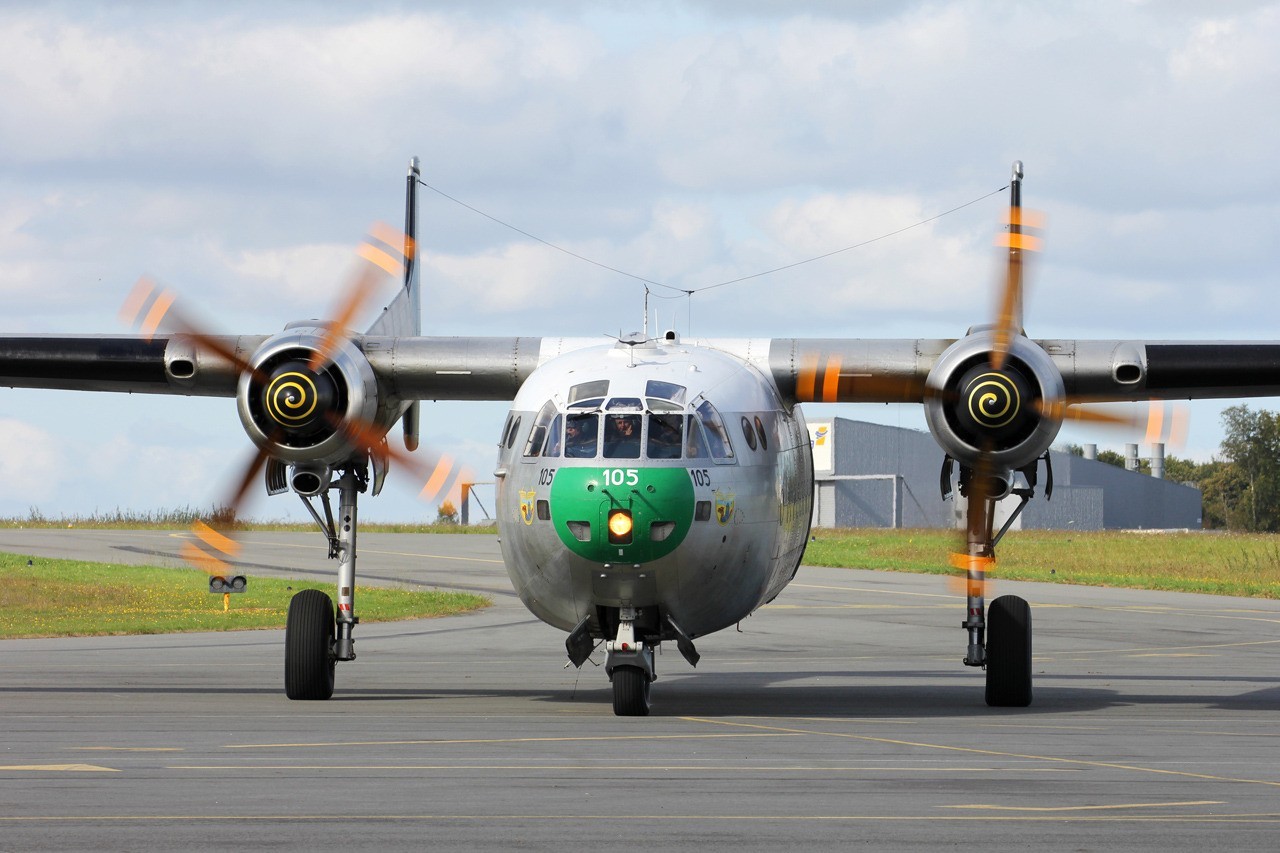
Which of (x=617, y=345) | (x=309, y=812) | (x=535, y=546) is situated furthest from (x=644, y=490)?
(x=309, y=812)

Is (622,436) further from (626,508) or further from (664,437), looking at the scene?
(626,508)

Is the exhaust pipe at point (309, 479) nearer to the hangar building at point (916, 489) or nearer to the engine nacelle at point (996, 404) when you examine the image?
the engine nacelle at point (996, 404)

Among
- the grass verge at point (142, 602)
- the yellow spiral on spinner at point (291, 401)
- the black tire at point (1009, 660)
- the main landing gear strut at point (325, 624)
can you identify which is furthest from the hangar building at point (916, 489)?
the yellow spiral on spinner at point (291, 401)

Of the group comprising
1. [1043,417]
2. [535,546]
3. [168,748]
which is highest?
[1043,417]

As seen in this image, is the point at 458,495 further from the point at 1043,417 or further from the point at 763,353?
the point at 1043,417

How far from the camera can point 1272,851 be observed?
8.42 meters

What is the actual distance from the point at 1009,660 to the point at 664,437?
16.3 ft

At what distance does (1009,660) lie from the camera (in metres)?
17.3

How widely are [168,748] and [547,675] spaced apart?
897 centimetres

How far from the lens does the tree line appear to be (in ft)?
392

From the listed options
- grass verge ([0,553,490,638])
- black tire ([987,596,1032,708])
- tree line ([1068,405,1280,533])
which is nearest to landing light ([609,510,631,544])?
black tire ([987,596,1032,708])

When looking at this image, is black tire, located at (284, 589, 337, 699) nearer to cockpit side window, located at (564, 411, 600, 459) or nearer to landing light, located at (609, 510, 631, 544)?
cockpit side window, located at (564, 411, 600, 459)

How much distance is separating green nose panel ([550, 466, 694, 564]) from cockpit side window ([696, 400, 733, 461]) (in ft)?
2.56

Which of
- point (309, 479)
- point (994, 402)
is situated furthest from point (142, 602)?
point (994, 402)
